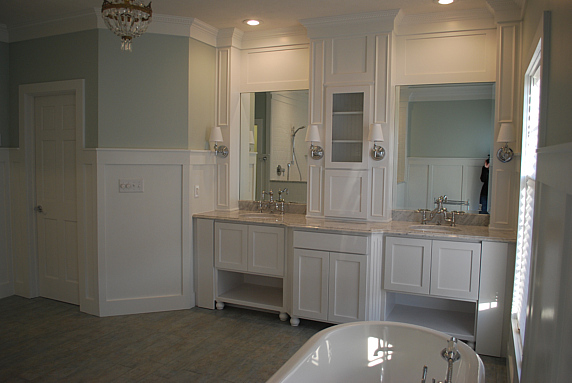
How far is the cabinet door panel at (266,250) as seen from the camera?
155 inches

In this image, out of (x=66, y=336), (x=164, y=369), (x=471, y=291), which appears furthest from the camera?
(x=66, y=336)

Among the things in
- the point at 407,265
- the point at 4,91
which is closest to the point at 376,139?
the point at 407,265

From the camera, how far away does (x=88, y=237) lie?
4.04 meters

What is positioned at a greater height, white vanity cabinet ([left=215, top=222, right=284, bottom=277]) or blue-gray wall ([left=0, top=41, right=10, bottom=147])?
blue-gray wall ([left=0, top=41, right=10, bottom=147])

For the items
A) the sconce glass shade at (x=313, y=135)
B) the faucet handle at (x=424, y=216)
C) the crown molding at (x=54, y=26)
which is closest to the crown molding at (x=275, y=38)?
the sconce glass shade at (x=313, y=135)

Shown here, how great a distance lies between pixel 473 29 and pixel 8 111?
14.5 feet

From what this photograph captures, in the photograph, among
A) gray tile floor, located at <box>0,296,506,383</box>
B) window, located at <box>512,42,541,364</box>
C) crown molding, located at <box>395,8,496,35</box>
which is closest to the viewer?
window, located at <box>512,42,541,364</box>

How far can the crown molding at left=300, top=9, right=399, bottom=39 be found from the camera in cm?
375

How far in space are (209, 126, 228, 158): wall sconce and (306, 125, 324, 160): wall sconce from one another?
906 mm

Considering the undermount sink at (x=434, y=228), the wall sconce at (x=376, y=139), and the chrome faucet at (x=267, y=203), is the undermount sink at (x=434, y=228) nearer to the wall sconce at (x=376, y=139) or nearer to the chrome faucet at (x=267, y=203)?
the wall sconce at (x=376, y=139)

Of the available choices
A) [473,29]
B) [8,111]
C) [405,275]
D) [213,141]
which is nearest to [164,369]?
[405,275]

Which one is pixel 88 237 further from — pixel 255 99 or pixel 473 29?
pixel 473 29

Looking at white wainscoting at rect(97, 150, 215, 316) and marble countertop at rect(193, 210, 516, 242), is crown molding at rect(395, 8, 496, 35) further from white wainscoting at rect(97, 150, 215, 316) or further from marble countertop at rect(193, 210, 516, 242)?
white wainscoting at rect(97, 150, 215, 316)

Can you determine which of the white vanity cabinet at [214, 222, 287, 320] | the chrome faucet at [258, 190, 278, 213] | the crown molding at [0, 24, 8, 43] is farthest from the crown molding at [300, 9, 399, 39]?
the crown molding at [0, 24, 8, 43]
